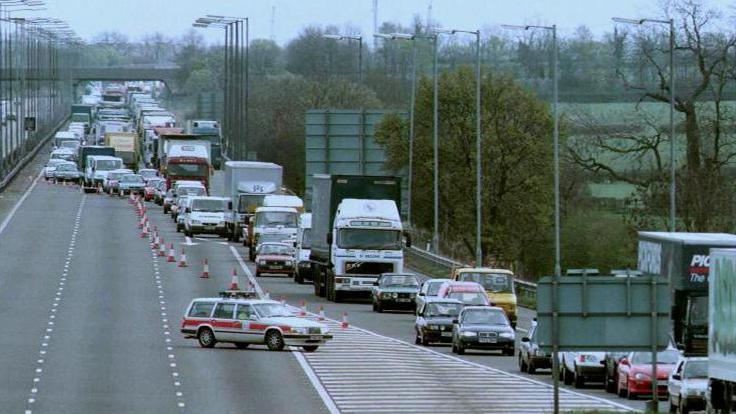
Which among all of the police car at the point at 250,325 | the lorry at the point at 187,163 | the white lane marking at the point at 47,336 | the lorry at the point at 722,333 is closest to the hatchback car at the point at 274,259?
the white lane marking at the point at 47,336

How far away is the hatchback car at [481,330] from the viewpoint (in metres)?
47.2

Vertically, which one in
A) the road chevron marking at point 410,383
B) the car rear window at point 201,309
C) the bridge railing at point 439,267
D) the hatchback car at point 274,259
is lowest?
the bridge railing at point 439,267

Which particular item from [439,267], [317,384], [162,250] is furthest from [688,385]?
[162,250]

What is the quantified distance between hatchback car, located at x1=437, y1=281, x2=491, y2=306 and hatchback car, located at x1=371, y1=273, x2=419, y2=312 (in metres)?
6.11

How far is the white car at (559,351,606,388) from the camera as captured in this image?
39.9 m

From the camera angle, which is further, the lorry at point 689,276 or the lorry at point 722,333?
the lorry at point 689,276

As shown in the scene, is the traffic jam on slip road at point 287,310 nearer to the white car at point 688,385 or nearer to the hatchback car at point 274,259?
the hatchback car at point 274,259

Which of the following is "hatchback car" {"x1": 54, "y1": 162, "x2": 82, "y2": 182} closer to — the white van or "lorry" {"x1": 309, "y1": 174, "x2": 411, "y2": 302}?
the white van

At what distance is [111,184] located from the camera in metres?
117

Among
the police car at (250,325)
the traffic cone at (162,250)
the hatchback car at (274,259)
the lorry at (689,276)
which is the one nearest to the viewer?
the lorry at (689,276)

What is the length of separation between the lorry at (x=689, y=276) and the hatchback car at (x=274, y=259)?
1383 inches

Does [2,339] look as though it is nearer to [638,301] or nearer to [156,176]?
[638,301]

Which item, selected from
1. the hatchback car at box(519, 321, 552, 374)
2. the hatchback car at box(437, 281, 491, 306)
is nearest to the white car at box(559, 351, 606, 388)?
the hatchback car at box(519, 321, 552, 374)

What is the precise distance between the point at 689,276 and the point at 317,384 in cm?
751
